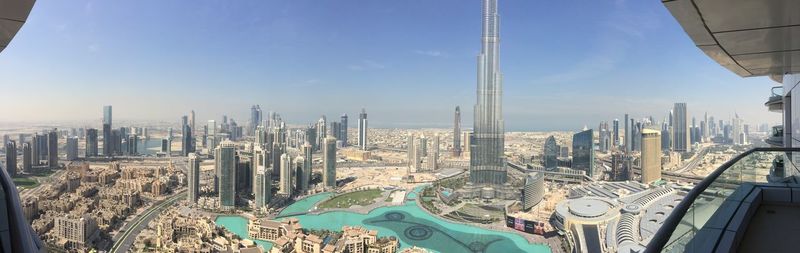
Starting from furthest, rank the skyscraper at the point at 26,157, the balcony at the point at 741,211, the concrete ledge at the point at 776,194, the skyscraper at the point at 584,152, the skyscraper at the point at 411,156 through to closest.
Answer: the skyscraper at the point at 411,156 → the skyscraper at the point at 584,152 → the skyscraper at the point at 26,157 → the concrete ledge at the point at 776,194 → the balcony at the point at 741,211

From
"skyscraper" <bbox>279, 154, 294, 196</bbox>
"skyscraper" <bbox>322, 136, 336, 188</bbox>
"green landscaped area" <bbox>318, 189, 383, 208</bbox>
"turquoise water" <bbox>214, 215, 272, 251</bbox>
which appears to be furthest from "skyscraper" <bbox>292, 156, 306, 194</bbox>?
"turquoise water" <bbox>214, 215, 272, 251</bbox>

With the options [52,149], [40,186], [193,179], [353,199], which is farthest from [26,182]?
[353,199]

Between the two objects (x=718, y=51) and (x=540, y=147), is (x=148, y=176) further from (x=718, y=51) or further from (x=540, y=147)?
(x=540, y=147)

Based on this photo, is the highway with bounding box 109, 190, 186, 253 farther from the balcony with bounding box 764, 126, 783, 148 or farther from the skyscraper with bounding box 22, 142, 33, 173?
the balcony with bounding box 764, 126, 783, 148

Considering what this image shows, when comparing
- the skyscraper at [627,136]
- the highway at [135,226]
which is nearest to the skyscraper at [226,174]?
the highway at [135,226]

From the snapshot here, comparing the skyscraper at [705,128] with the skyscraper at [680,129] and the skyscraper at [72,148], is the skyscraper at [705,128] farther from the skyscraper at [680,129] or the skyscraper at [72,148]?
the skyscraper at [72,148]

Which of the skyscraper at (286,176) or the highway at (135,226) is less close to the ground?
the skyscraper at (286,176)
